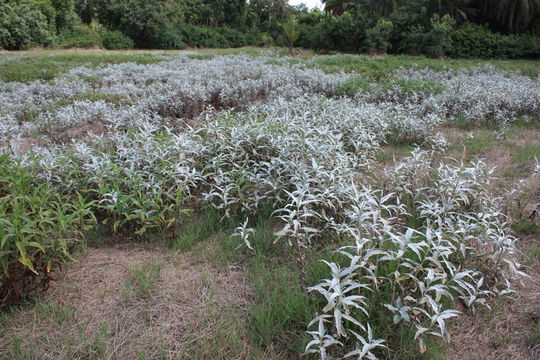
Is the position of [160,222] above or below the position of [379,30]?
below

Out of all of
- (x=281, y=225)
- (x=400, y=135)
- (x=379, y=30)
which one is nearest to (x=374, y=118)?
(x=400, y=135)

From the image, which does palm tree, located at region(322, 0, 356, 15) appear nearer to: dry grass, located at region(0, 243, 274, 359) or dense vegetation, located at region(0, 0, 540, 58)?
dense vegetation, located at region(0, 0, 540, 58)

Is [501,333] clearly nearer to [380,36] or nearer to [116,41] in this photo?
[380,36]

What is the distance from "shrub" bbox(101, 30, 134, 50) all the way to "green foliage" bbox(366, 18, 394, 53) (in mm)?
19044

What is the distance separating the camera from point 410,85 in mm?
7309

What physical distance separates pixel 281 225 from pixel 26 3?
3117 centimetres

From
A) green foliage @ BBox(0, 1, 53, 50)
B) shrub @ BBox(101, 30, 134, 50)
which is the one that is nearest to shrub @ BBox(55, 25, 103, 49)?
shrub @ BBox(101, 30, 134, 50)

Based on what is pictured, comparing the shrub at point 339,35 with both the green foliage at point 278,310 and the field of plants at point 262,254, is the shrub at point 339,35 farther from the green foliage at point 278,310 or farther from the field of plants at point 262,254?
the green foliage at point 278,310

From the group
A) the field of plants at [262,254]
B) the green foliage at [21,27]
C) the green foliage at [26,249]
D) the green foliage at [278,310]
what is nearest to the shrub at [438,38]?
the field of plants at [262,254]

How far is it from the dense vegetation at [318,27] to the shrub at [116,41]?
0.26ft

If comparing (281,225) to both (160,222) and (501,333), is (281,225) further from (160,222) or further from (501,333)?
(501,333)

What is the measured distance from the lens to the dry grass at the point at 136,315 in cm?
170

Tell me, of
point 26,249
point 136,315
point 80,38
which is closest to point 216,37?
point 80,38

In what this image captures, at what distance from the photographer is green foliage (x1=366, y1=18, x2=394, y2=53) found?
2265cm
